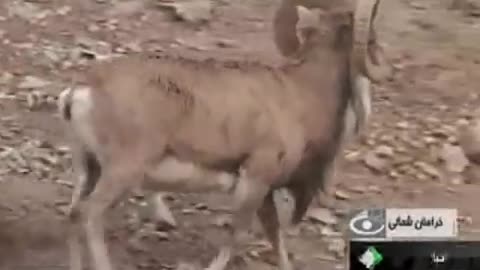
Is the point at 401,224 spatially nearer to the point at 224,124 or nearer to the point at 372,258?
the point at 372,258

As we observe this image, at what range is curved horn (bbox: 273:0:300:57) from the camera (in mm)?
1750

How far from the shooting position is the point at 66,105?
1.63 meters

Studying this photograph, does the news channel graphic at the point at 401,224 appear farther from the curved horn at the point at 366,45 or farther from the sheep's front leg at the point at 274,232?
the curved horn at the point at 366,45

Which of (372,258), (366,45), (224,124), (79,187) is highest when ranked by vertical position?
(366,45)

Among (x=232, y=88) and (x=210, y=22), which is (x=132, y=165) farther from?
(x=210, y=22)

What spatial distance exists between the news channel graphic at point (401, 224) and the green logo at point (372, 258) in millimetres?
21

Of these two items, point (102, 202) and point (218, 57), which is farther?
point (218, 57)

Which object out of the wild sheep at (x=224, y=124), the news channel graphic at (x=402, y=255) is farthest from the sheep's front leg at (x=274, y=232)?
the news channel graphic at (x=402, y=255)

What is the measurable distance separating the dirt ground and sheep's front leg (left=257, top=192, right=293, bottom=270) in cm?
3

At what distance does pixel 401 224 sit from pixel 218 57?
400 millimetres

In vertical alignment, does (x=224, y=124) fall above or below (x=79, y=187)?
above

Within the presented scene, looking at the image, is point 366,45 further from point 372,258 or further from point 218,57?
point 372,258

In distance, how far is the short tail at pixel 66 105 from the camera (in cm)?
162

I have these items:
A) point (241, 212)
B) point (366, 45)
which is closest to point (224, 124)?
point (241, 212)
